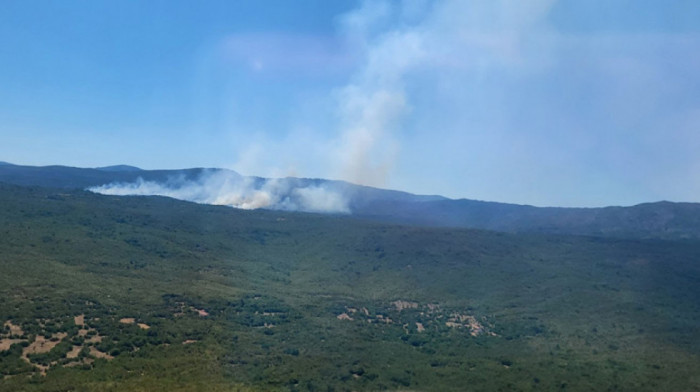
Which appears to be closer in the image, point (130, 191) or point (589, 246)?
point (589, 246)

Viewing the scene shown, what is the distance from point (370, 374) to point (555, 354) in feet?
66.0

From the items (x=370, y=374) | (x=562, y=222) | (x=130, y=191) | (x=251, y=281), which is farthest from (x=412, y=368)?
(x=130, y=191)

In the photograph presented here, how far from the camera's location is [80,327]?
43.8 meters

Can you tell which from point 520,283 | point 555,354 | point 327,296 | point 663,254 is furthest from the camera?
point 663,254

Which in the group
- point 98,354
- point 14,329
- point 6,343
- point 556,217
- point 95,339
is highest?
point 556,217

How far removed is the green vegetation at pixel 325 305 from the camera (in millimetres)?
40594

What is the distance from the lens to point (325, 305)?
67.8m

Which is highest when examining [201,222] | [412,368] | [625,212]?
[625,212]

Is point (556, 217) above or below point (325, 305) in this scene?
above

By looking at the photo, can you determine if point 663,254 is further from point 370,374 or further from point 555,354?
point 370,374

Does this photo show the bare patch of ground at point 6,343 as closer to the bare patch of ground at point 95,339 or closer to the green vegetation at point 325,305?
the green vegetation at point 325,305

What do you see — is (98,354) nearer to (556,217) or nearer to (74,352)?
(74,352)

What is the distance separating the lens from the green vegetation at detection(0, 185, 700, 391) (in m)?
40.6

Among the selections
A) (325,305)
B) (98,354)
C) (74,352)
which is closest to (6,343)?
(74,352)
